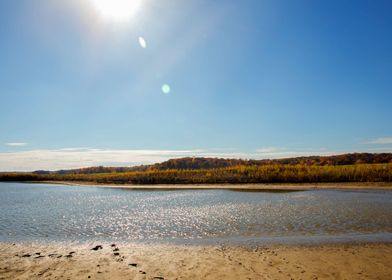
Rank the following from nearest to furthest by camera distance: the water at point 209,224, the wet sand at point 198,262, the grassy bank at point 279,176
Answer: the wet sand at point 198,262, the water at point 209,224, the grassy bank at point 279,176

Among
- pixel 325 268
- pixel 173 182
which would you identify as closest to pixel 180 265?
pixel 325 268

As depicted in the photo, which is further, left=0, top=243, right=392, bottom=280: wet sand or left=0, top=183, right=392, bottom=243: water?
left=0, top=183, right=392, bottom=243: water

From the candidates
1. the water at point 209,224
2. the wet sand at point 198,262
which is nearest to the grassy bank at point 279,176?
the water at point 209,224

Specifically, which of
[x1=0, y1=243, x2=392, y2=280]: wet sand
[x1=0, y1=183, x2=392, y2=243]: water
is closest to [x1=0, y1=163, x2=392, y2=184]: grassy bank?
[x1=0, y1=183, x2=392, y2=243]: water

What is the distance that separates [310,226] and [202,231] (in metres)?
5.27

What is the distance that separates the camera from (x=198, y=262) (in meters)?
9.61

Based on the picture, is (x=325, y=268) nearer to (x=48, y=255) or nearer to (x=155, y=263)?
(x=155, y=263)

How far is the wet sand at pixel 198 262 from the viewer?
8438 mm

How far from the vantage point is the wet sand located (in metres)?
8.44

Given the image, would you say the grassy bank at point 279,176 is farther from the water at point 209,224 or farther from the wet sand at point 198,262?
the wet sand at point 198,262

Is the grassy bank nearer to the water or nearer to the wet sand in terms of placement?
the water

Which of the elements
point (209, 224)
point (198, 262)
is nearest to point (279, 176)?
point (209, 224)

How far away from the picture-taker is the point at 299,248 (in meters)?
11.0

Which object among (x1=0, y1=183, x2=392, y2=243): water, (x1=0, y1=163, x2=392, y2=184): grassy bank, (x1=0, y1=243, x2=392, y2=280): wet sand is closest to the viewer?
(x1=0, y1=243, x2=392, y2=280): wet sand
